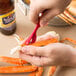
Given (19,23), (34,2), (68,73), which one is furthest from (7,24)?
(68,73)

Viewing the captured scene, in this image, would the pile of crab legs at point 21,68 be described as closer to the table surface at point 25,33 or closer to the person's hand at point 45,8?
the table surface at point 25,33

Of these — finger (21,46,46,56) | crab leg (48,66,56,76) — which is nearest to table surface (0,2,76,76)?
crab leg (48,66,56,76)

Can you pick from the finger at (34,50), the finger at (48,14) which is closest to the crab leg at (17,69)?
the finger at (34,50)

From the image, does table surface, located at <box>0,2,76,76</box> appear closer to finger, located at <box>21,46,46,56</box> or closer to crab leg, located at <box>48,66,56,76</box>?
crab leg, located at <box>48,66,56,76</box>

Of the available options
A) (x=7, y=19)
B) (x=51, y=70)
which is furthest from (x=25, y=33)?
(x=51, y=70)

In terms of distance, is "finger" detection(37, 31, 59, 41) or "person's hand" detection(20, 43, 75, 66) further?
"finger" detection(37, 31, 59, 41)

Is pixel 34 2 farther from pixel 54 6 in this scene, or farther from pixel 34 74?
pixel 34 74
